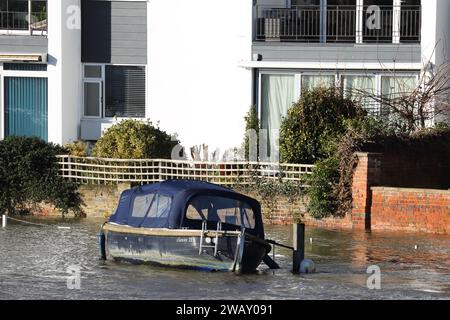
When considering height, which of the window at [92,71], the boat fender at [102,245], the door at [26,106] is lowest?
A: the boat fender at [102,245]

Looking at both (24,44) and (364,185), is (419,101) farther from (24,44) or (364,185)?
(24,44)

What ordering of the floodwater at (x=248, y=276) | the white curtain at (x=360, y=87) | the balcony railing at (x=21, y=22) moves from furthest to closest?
1. the balcony railing at (x=21, y=22)
2. the white curtain at (x=360, y=87)
3. the floodwater at (x=248, y=276)

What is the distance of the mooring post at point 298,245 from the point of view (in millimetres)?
26453

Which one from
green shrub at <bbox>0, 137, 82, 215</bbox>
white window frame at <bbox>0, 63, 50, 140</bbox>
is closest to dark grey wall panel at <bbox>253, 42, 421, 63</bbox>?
white window frame at <bbox>0, 63, 50, 140</bbox>

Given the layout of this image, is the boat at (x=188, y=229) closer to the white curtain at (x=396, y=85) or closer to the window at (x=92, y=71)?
the white curtain at (x=396, y=85)

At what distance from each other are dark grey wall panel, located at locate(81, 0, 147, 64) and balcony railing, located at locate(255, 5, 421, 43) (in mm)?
3727

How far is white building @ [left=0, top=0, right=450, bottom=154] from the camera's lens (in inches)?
1473

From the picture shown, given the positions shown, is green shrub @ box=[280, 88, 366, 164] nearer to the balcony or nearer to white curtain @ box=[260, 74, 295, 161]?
white curtain @ box=[260, 74, 295, 161]

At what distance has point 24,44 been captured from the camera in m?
38.9

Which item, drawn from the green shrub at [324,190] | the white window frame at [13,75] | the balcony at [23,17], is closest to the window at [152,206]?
the green shrub at [324,190]

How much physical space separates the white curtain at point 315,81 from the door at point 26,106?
7.72m

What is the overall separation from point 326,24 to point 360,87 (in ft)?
6.95
